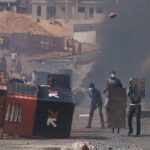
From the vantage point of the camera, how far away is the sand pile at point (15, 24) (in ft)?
243

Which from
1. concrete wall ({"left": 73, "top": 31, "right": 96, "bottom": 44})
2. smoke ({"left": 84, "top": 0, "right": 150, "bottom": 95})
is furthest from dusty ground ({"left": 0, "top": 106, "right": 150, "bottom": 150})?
concrete wall ({"left": 73, "top": 31, "right": 96, "bottom": 44})

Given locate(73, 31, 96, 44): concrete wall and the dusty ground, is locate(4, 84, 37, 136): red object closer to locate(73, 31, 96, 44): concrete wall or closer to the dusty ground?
the dusty ground

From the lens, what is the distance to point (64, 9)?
3725 inches

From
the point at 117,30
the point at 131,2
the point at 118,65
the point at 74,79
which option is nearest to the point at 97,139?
the point at 74,79

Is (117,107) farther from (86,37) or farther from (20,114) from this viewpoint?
(86,37)

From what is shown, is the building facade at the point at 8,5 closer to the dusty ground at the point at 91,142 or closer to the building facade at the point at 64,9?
the building facade at the point at 64,9

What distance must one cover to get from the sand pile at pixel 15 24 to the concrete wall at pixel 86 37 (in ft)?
14.9

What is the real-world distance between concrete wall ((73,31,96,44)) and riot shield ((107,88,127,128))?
5874 cm

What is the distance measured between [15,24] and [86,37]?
9.12m

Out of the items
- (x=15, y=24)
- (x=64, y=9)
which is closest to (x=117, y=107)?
(x=15, y=24)

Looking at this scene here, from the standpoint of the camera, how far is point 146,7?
65125 mm

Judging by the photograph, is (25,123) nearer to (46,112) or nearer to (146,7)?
(46,112)

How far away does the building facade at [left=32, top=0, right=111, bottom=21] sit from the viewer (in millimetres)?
93625

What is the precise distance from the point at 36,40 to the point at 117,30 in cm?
1061
